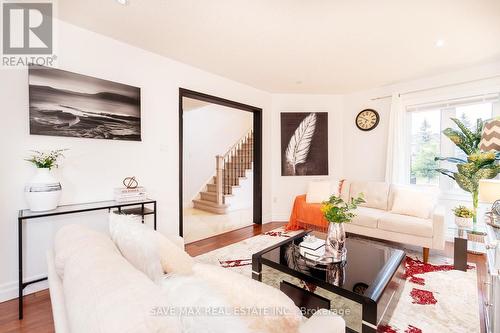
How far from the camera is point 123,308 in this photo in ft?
1.89

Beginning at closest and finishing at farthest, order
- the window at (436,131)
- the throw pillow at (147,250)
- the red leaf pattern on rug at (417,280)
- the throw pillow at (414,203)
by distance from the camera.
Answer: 1. the throw pillow at (147,250)
2. the red leaf pattern on rug at (417,280)
3. the throw pillow at (414,203)
4. the window at (436,131)

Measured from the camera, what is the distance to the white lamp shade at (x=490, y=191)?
1878mm

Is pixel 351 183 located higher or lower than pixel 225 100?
lower

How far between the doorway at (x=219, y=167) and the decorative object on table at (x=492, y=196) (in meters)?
3.13

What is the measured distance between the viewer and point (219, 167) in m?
6.08

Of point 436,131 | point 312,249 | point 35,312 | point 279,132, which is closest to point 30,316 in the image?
point 35,312

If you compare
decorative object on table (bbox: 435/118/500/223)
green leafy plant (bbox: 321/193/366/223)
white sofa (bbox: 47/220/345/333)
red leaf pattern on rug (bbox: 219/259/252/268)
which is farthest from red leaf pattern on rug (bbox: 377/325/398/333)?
decorative object on table (bbox: 435/118/500/223)

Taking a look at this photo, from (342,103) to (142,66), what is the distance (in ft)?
12.3

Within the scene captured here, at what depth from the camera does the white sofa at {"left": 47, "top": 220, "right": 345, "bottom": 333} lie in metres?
0.56

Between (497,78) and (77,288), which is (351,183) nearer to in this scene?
(497,78)

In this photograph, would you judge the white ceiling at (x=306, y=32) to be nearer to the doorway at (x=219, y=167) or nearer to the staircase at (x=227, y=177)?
the doorway at (x=219, y=167)

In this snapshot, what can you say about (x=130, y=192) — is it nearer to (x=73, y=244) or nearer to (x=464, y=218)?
(x=73, y=244)

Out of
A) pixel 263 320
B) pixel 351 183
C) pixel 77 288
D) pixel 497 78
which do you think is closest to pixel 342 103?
pixel 351 183

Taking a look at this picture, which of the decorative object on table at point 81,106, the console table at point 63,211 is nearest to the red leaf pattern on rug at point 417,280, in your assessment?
the console table at point 63,211
